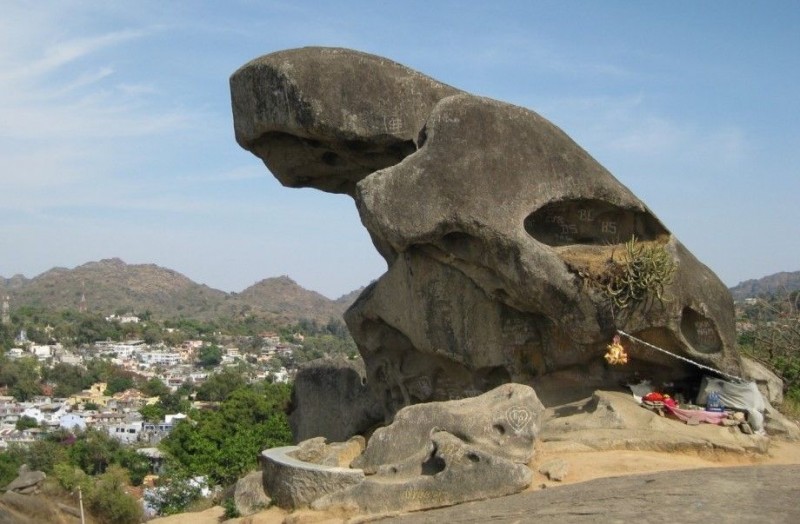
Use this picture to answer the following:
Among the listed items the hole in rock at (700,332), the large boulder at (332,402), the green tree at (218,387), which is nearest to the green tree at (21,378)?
the green tree at (218,387)

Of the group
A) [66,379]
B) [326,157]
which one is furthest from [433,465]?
[66,379]

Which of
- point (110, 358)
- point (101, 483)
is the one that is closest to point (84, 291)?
point (110, 358)

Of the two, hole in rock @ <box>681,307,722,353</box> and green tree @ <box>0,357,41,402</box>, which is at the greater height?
green tree @ <box>0,357,41,402</box>

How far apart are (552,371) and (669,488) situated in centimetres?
413

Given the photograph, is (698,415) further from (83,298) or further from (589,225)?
(83,298)

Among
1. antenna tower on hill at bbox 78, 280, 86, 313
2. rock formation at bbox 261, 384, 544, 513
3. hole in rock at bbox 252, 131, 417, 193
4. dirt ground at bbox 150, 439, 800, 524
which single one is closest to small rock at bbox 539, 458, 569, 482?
dirt ground at bbox 150, 439, 800, 524

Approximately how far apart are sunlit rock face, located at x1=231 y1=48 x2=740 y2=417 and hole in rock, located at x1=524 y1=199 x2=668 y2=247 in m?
0.02

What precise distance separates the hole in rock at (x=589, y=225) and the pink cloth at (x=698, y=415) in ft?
6.83

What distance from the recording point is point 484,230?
10828 mm

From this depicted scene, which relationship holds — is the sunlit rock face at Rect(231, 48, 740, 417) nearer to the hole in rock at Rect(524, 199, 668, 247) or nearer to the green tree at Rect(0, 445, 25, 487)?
the hole in rock at Rect(524, 199, 668, 247)

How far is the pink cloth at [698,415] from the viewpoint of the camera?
10.4m

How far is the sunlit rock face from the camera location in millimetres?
10898

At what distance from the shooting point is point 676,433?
9859mm

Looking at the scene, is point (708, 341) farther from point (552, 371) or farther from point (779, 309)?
point (779, 309)
